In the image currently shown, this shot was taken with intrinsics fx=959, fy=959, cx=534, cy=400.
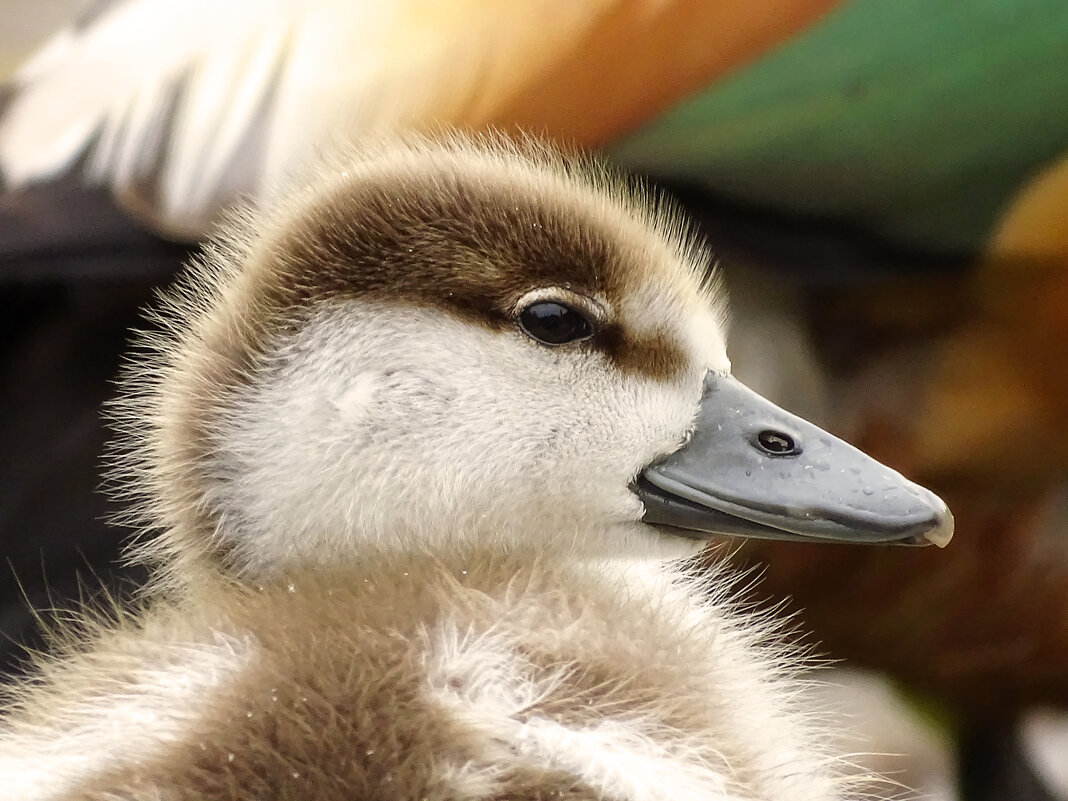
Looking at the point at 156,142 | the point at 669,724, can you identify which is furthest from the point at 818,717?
the point at 156,142

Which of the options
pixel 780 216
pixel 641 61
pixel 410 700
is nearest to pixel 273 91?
pixel 641 61

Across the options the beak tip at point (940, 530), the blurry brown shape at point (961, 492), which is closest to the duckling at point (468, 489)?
the beak tip at point (940, 530)

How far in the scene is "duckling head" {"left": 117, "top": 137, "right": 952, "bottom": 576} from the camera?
0.39 m

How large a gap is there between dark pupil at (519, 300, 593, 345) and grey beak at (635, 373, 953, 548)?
0.22 ft

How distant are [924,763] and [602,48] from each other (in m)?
0.58

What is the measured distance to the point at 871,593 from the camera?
0.73m

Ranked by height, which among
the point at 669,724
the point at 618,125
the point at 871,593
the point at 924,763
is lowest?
the point at 924,763

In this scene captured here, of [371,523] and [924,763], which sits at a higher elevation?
[371,523]

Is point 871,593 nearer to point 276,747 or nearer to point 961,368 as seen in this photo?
point 961,368

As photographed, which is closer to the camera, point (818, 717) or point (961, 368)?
point (818, 717)

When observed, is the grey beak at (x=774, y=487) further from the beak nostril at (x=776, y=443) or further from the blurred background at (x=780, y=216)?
the blurred background at (x=780, y=216)

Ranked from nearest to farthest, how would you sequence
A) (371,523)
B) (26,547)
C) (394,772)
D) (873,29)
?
(394,772) → (371,523) → (873,29) → (26,547)

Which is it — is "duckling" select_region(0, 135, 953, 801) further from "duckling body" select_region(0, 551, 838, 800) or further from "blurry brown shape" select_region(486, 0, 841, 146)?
"blurry brown shape" select_region(486, 0, 841, 146)

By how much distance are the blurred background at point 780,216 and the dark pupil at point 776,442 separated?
9.4 inches
